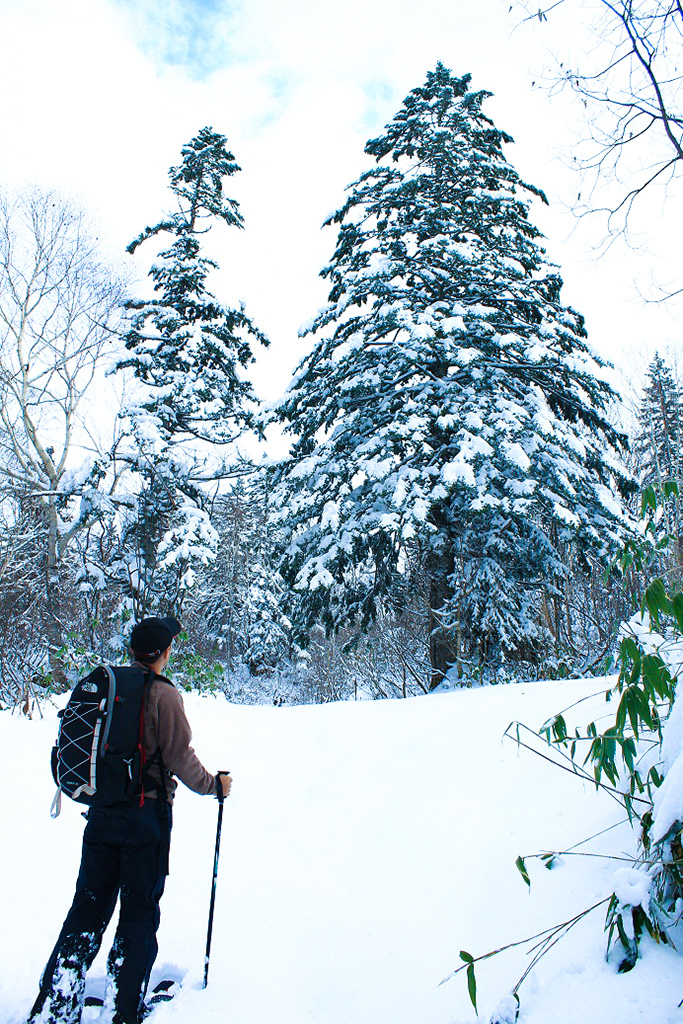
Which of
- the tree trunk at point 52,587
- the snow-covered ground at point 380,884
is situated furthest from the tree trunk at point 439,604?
the tree trunk at point 52,587

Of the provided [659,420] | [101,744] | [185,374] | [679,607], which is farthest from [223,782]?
[659,420]

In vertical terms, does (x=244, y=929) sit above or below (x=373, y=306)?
below

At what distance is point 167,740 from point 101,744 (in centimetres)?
30

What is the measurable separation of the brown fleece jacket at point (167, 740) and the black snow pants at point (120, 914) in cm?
13

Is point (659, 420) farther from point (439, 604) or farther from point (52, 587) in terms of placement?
point (52, 587)

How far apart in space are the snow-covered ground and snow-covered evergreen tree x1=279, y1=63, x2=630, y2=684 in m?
3.83

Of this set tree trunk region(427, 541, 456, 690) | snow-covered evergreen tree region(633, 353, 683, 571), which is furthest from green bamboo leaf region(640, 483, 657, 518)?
snow-covered evergreen tree region(633, 353, 683, 571)

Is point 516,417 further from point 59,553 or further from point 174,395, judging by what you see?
point 59,553

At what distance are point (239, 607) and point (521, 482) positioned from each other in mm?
24246

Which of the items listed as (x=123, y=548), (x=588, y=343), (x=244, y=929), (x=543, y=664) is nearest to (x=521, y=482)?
(x=543, y=664)

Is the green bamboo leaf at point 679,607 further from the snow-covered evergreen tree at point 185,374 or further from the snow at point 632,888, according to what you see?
the snow-covered evergreen tree at point 185,374

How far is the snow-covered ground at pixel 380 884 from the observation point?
2461 millimetres

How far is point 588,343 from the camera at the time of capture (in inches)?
417

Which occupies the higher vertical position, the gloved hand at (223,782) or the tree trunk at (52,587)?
the tree trunk at (52,587)
